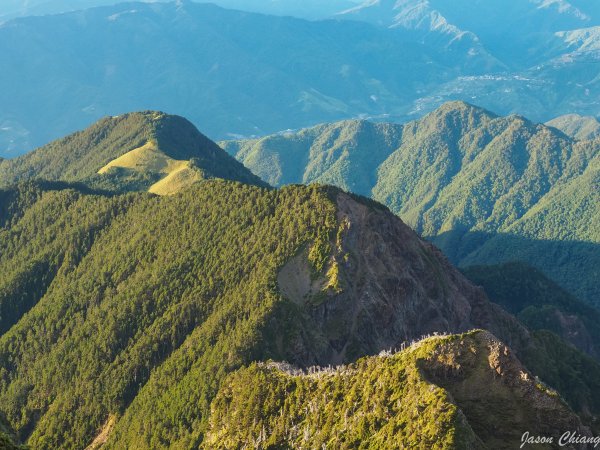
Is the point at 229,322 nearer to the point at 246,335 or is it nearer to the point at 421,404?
the point at 246,335

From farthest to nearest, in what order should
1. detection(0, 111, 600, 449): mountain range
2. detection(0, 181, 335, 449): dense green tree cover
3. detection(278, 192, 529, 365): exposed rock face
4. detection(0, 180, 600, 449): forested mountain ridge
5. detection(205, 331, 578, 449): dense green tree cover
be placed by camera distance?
detection(278, 192, 529, 365): exposed rock face
detection(0, 180, 600, 449): forested mountain ridge
detection(0, 181, 335, 449): dense green tree cover
detection(0, 111, 600, 449): mountain range
detection(205, 331, 578, 449): dense green tree cover

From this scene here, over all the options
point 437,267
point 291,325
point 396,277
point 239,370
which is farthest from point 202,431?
point 437,267

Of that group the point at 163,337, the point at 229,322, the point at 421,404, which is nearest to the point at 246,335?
the point at 229,322

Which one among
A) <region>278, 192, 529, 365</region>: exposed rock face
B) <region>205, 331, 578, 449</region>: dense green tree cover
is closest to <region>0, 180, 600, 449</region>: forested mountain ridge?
<region>278, 192, 529, 365</region>: exposed rock face

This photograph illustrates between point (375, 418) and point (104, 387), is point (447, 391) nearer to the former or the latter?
point (375, 418)

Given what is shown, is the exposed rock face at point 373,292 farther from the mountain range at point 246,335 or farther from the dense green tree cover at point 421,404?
the dense green tree cover at point 421,404

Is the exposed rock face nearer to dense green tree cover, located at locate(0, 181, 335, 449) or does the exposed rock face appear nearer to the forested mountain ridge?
the forested mountain ridge
